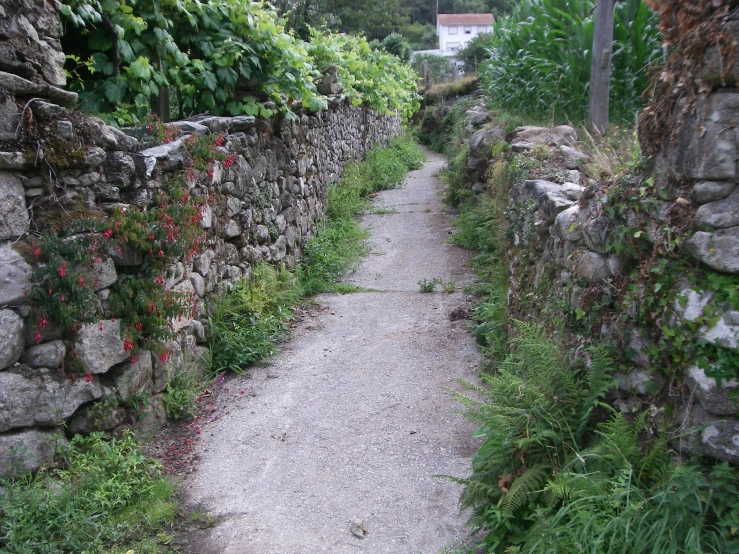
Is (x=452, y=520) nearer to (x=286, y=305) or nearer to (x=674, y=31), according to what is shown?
(x=674, y=31)

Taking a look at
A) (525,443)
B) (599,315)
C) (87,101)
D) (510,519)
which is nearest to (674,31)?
(599,315)

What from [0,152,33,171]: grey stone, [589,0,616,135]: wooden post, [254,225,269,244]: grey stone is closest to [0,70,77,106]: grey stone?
[0,152,33,171]: grey stone

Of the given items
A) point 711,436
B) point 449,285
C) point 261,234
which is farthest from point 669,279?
point 261,234

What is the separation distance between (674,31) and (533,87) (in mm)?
5606

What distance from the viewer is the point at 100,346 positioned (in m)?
3.45

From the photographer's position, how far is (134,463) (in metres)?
3.39

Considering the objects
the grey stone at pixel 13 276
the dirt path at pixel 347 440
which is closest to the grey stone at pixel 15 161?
the grey stone at pixel 13 276

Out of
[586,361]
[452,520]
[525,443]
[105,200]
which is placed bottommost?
[452,520]

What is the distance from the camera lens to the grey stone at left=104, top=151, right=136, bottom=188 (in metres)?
3.66

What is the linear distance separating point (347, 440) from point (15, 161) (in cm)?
251

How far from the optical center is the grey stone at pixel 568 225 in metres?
3.49

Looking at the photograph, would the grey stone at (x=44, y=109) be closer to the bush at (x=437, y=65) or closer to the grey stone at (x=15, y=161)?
the grey stone at (x=15, y=161)

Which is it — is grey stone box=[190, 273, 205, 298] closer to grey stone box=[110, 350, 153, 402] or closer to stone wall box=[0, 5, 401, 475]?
stone wall box=[0, 5, 401, 475]

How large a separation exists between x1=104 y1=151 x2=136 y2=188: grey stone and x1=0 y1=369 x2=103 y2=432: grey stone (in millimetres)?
1206
